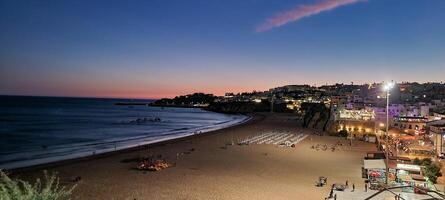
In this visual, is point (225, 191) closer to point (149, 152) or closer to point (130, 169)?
point (130, 169)

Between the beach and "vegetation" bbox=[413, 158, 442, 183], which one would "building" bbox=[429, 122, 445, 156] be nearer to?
"vegetation" bbox=[413, 158, 442, 183]

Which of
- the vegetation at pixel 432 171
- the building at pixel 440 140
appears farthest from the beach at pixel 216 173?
the building at pixel 440 140

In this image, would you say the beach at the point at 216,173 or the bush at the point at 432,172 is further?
the beach at the point at 216,173

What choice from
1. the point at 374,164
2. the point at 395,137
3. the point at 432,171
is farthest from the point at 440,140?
the point at 395,137

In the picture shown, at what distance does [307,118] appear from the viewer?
65.2 metres

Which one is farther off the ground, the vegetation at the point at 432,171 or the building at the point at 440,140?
the building at the point at 440,140

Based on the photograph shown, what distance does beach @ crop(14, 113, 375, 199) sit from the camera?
791 inches

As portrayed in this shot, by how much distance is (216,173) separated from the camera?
25.2 meters

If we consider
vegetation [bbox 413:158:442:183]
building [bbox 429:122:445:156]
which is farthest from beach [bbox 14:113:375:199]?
building [bbox 429:122:445:156]

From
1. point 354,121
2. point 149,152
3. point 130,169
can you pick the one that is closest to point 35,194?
point 130,169

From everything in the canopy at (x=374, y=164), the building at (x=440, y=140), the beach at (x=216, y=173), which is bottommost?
the beach at (x=216, y=173)

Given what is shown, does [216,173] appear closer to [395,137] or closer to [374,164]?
[374,164]

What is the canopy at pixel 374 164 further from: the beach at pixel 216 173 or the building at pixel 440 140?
the building at pixel 440 140

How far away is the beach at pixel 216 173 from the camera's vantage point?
20.1 meters
